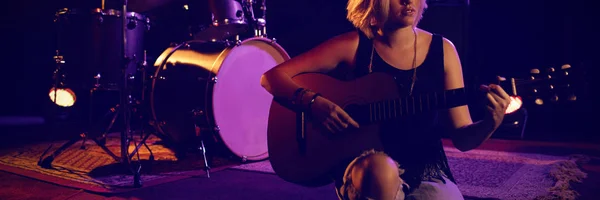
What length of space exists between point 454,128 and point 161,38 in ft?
17.6

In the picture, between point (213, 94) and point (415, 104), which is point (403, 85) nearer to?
point (415, 104)

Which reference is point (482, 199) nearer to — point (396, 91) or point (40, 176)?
point (396, 91)

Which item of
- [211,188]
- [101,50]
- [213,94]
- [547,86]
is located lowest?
[211,188]

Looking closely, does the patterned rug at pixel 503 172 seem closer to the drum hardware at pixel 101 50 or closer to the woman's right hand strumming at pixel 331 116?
the drum hardware at pixel 101 50

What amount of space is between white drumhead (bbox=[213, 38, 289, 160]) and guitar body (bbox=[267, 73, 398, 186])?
5.38 feet

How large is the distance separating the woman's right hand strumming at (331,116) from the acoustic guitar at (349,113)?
0.09 ft

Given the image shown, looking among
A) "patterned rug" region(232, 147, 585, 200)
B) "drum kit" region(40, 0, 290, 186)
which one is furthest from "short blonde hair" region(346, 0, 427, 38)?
"drum kit" region(40, 0, 290, 186)

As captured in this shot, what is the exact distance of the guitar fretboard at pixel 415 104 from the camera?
1.44 metres

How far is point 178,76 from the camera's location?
3.56 metres

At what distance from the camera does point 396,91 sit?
1.57 metres

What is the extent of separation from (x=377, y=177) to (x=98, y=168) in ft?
9.51

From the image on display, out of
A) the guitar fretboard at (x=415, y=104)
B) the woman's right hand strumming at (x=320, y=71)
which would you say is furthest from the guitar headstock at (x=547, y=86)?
the woman's right hand strumming at (x=320, y=71)

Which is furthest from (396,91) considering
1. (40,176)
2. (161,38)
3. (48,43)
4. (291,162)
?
(48,43)

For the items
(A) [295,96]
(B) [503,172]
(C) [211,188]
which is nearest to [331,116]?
(A) [295,96]
